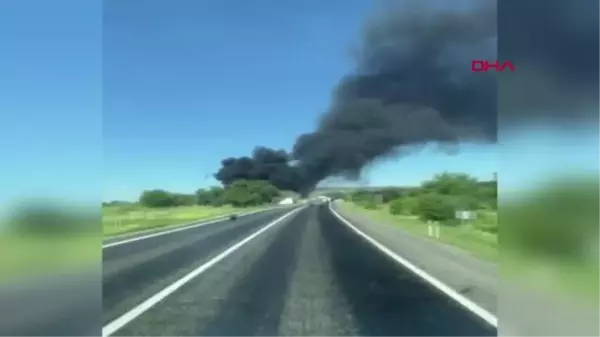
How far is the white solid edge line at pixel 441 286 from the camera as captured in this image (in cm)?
291

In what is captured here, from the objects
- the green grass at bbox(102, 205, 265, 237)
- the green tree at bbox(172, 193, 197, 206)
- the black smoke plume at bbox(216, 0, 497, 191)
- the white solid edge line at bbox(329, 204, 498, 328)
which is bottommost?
the white solid edge line at bbox(329, 204, 498, 328)

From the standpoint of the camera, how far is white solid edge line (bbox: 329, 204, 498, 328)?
2.91 metres

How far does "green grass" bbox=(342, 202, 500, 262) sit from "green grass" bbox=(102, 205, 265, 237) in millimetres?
563

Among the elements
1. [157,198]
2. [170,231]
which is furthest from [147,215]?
[170,231]

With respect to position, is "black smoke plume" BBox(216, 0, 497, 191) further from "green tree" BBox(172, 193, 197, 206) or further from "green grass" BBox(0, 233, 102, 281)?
"green grass" BBox(0, 233, 102, 281)

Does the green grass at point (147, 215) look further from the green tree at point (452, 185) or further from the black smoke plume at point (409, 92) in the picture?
the green tree at point (452, 185)

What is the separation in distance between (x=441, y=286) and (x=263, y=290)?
1.13 metres

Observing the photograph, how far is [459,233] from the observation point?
3.14 meters

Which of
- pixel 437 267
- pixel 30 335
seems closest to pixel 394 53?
pixel 30 335

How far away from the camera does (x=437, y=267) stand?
15.3 ft

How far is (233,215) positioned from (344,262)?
0.94m

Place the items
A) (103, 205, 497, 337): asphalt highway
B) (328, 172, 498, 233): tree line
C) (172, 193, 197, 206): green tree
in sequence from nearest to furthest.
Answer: (328, 172, 498, 233): tree line, (172, 193, 197, 206): green tree, (103, 205, 497, 337): asphalt highway

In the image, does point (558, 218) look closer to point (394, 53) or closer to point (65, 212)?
point (394, 53)

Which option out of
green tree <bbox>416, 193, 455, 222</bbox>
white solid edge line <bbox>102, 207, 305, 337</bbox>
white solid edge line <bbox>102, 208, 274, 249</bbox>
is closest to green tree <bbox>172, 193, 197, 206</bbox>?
white solid edge line <bbox>102, 208, 274, 249</bbox>
